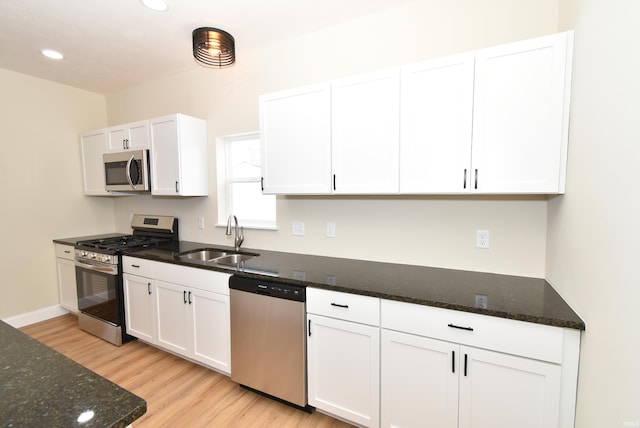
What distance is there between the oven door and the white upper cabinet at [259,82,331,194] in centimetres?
186

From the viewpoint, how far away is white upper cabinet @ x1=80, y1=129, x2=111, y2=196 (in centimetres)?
346

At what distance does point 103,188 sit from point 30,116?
1.05 m

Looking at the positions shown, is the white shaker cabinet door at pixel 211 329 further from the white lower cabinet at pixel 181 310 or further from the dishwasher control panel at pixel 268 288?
the dishwasher control panel at pixel 268 288

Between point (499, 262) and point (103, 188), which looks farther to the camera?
point (103, 188)

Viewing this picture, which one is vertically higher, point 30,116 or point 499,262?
point 30,116

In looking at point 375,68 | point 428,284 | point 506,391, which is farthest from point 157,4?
point 506,391

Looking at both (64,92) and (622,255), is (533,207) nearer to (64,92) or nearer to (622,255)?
(622,255)

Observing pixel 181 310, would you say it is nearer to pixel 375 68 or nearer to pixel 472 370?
pixel 472 370

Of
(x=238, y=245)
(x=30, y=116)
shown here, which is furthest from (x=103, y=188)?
(x=238, y=245)

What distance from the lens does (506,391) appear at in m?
1.37

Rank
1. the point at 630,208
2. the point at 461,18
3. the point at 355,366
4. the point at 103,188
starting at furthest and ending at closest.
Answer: the point at 103,188, the point at 461,18, the point at 355,366, the point at 630,208

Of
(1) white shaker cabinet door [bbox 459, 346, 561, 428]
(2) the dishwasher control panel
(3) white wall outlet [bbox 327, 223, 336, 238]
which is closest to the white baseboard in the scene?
(2) the dishwasher control panel

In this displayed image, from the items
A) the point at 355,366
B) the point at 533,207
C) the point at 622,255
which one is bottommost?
the point at 355,366

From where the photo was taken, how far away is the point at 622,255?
0.95 metres
